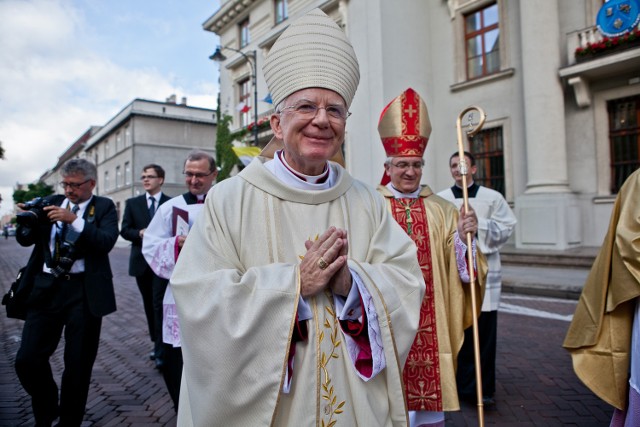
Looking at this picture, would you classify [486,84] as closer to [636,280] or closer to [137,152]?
[636,280]

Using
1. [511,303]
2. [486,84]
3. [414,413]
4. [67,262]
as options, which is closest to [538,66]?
[486,84]

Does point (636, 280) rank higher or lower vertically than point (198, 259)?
lower

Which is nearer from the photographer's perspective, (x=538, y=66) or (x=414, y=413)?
(x=414, y=413)

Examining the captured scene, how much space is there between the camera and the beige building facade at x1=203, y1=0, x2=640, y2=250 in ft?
34.4

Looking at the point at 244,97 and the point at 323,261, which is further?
the point at 244,97

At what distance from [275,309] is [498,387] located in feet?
10.7

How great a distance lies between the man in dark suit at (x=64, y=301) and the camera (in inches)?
120

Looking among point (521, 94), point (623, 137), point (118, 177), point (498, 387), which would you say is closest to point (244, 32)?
point (521, 94)

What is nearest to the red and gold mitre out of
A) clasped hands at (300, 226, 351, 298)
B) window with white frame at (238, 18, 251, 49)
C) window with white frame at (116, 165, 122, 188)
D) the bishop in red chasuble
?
the bishop in red chasuble

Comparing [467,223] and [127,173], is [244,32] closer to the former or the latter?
[127,173]

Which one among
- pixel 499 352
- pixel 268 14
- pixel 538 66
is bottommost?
pixel 499 352

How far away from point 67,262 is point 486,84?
12.3 meters

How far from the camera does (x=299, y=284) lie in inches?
59.4

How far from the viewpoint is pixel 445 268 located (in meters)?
3.04
